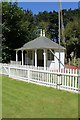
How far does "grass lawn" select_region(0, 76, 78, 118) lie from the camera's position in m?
7.54

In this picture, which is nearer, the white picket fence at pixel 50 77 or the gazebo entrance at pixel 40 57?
the white picket fence at pixel 50 77

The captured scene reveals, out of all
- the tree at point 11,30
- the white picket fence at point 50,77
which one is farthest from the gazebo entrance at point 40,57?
the white picket fence at point 50,77

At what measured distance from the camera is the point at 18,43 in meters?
33.1

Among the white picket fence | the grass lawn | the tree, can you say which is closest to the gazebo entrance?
the tree

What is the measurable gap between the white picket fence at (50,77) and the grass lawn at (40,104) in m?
0.46

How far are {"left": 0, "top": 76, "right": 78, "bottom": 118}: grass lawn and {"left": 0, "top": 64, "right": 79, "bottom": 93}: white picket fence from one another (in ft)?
1.52

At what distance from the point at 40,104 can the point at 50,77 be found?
394 centimetres

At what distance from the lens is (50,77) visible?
12734 millimetres

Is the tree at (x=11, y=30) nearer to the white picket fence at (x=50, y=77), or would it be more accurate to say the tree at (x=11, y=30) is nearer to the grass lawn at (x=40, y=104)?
the white picket fence at (x=50, y=77)

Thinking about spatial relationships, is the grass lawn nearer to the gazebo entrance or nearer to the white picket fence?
the white picket fence

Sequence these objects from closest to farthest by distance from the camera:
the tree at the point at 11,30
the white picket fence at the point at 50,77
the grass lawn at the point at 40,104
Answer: the grass lawn at the point at 40,104, the white picket fence at the point at 50,77, the tree at the point at 11,30

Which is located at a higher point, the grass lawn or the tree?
the tree

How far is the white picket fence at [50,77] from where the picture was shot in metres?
11.4

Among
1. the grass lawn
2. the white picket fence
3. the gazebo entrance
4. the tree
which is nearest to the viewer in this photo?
the grass lawn
